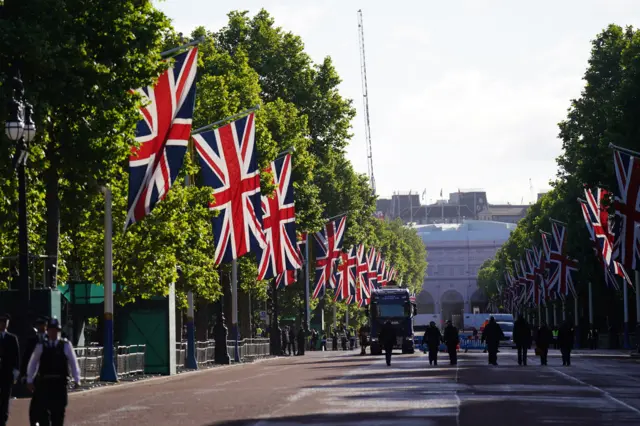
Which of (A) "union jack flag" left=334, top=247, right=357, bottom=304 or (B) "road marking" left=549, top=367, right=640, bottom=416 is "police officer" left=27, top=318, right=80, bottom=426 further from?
(A) "union jack flag" left=334, top=247, right=357, bottom=304

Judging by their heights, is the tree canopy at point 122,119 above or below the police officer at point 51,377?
above

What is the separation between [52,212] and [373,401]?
45.7 ft

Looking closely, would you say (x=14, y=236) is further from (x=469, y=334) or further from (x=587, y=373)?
(x=469, y=334)

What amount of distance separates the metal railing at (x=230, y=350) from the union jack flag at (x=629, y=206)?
751 inches

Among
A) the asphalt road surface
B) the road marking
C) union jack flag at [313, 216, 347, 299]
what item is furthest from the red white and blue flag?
the asphalt road surface

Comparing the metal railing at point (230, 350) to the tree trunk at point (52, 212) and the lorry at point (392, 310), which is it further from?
the tree trunk at point (52, 212)

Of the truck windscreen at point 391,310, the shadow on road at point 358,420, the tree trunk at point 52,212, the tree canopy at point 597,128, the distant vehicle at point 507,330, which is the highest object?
the tree canopy at point 597,128

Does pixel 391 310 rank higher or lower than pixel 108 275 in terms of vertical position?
lower

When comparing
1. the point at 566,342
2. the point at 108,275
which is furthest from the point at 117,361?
the point at 566,342

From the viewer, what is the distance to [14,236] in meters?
48.2

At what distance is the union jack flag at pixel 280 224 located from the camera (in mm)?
61750

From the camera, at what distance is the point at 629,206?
53688 mm

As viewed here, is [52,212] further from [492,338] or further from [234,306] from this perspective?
[234,306]

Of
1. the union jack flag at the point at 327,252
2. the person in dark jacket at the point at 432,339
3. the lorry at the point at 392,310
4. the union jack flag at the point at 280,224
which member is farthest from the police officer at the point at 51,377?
the union jack flag at the point at 327,252
